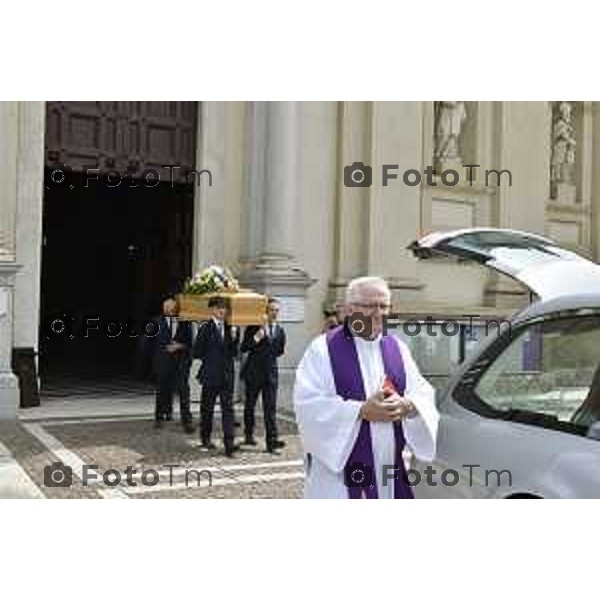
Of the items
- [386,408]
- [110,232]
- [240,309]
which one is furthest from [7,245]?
[110,232]

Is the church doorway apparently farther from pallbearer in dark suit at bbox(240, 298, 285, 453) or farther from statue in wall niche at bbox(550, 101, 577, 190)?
Answer: statue in wall niche at bbox(550, 101, 577, 190)

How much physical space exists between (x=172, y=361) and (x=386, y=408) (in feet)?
19.0

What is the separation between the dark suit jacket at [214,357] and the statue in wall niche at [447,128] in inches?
265

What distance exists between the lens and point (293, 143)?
11.8m

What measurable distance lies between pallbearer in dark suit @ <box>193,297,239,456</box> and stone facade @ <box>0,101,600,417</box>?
285 centimetres

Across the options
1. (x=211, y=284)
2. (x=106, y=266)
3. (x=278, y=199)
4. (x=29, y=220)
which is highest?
(x=278, y=199)

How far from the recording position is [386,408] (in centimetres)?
358

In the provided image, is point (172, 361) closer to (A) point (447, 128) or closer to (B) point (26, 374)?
(B) point (26, 374)

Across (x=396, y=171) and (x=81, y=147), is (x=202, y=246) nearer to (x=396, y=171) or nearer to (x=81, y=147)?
(x=81, y=147)

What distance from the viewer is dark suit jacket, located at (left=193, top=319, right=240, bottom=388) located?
25.9ft

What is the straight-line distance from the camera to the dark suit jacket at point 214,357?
7906 mm

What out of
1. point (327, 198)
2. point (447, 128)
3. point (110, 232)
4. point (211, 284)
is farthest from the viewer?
point (110, 232)

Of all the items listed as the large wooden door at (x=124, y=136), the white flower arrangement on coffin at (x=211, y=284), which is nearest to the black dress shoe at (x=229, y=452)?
the white flower arrangement on coffin at (x=211, y=284)

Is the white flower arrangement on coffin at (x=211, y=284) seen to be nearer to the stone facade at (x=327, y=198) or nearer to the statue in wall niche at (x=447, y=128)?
the stone facade at (x=327, y=198)
